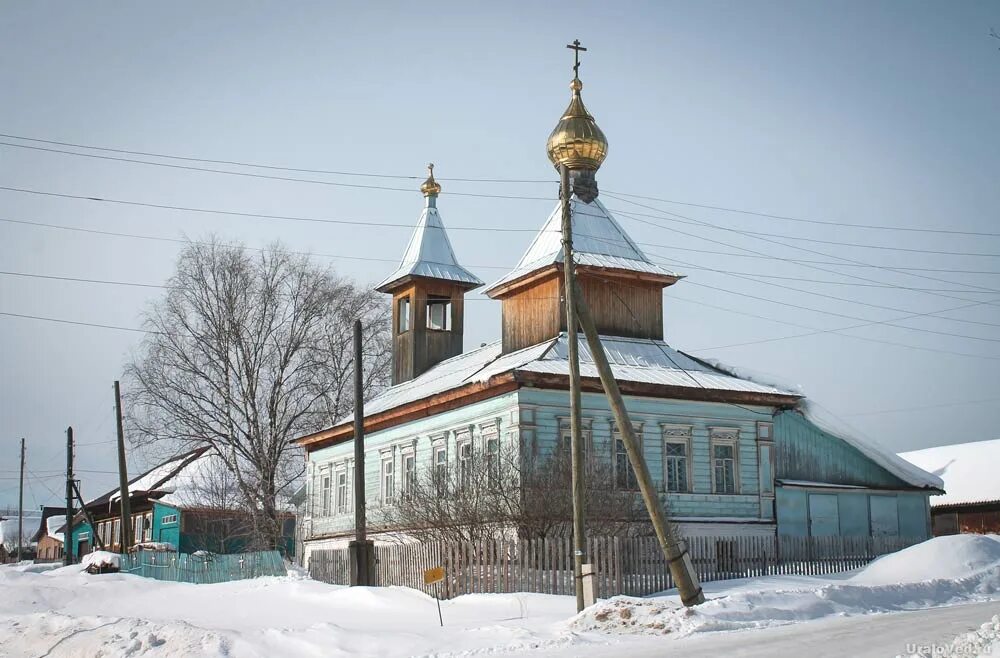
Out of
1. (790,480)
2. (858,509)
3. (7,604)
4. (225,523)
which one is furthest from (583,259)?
(225,523)

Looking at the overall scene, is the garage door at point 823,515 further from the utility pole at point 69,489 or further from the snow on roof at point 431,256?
the utility pole at point 69,489

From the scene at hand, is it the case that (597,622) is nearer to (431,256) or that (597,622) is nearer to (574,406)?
(574,406)

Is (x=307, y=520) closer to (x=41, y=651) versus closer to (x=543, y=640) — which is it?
(x=41, y=651)

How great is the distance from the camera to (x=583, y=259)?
3019cm

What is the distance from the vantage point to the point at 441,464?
29734 mm

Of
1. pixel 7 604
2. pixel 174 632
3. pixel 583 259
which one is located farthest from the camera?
pixel 583 259

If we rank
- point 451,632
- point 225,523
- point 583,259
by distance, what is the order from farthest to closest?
1. point 225,523
2. point 583,259
3. point 451,632

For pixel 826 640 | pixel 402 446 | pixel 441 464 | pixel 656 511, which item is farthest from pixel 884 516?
pixel 826 640

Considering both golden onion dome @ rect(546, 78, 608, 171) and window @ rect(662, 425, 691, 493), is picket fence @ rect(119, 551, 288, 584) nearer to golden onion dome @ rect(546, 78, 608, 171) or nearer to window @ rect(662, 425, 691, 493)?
window @ rect(662, 425, 691, 493)

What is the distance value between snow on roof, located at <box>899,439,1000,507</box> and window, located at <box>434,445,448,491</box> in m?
23.3

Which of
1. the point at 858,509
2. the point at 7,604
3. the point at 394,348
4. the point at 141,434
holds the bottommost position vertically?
the point at 7,604

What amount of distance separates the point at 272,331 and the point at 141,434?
5754 millimetres

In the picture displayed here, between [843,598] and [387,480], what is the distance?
18.2 metres

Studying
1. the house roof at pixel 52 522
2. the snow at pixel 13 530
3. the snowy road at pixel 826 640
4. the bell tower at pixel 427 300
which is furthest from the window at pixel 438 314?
the snow at pixel 13 530
